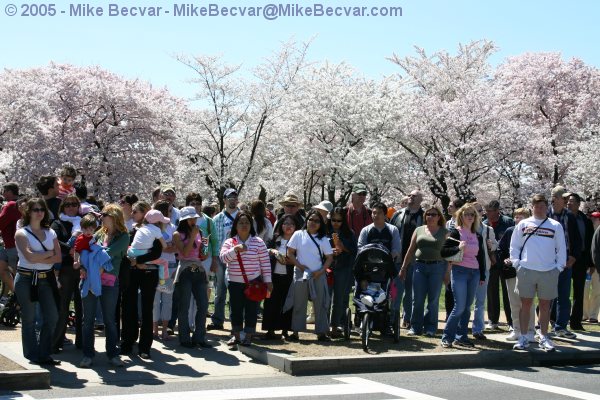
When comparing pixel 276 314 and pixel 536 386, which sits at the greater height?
pixel 276 314

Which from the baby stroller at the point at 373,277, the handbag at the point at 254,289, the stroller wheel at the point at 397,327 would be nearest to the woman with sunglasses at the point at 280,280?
the handbag at the point at 254,289

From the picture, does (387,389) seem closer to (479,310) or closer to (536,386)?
(536,386)

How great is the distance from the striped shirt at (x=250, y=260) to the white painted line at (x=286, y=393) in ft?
7.41

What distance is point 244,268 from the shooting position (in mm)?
11453

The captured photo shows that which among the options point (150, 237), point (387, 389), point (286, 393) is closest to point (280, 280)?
point (150, 237)

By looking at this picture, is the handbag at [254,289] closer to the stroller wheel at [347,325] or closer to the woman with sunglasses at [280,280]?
the woman with sunglasses at [280,280]

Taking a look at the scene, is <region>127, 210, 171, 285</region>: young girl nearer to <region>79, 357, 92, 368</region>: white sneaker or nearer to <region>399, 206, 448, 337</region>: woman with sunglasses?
<region>79, 357, 92, 368</region>: white sneaker

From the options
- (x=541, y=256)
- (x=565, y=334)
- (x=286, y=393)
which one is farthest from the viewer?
(x=565, y=334)

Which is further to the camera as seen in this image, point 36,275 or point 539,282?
point 539,282

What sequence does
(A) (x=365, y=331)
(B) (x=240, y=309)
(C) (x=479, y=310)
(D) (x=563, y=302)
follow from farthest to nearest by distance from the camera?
(D) (x=563, y=302), (C) (x=479, y=310), (B) (x=240, y=309), (A) (x=365, y=331)

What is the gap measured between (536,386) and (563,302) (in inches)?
166

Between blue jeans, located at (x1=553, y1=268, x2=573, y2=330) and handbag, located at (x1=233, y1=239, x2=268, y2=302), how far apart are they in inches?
186

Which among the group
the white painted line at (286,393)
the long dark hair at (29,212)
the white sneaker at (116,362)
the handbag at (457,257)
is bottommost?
the white painted line at (286,393)

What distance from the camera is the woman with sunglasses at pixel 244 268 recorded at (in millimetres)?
11461
